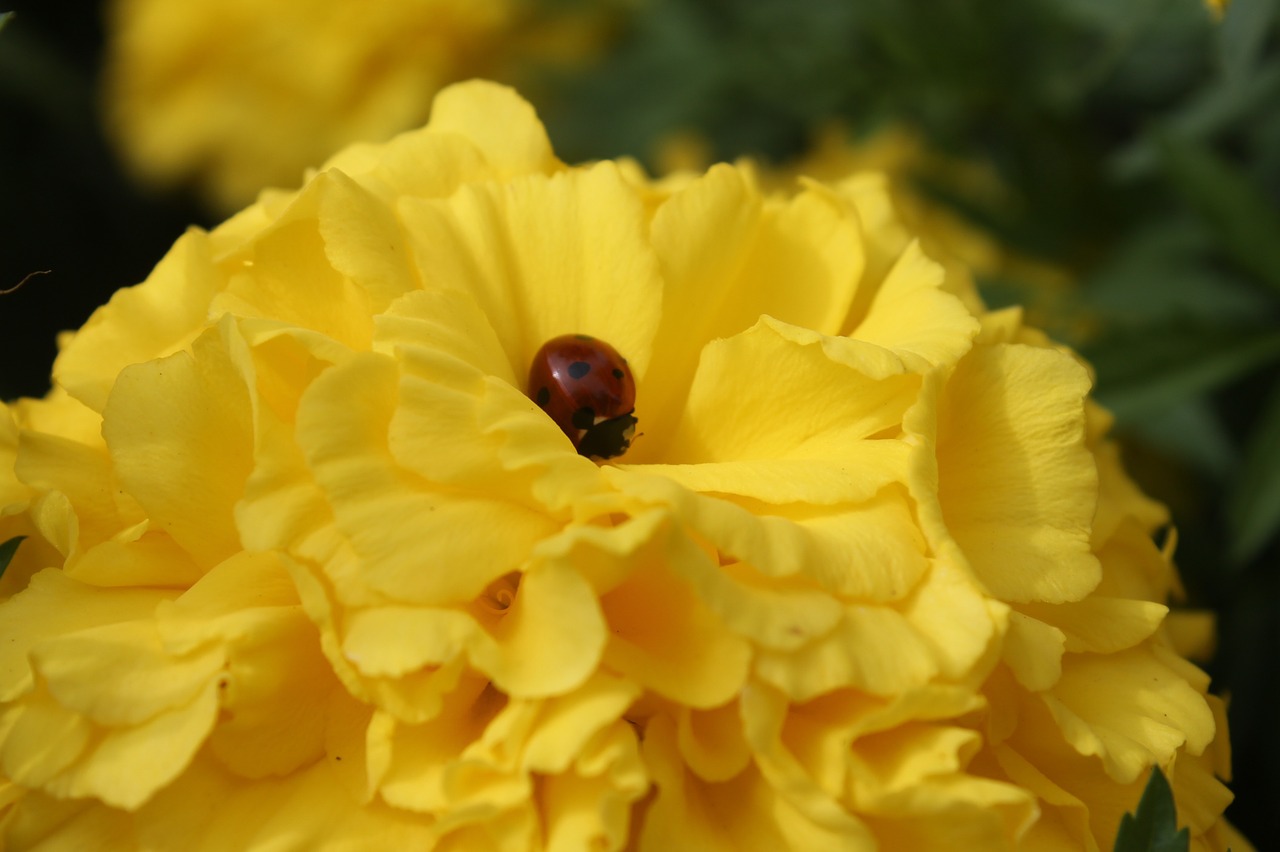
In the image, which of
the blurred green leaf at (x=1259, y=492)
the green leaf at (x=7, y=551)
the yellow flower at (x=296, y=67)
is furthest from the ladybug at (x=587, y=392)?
the yellow flower at (x=296, y=67)

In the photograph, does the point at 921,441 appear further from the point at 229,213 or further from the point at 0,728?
the point at 229,213

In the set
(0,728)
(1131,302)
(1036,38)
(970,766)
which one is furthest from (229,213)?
(970,766)

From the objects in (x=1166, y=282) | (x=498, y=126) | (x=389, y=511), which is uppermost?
(x=498, y=126)

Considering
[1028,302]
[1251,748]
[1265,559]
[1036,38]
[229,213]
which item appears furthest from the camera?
[229,213]

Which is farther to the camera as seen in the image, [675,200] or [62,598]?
[675,200]

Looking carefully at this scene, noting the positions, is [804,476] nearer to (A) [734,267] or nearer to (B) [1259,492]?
(A) [734,267]

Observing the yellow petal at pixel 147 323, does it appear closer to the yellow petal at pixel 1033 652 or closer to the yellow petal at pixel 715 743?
the yellow petal at pixel 715 743

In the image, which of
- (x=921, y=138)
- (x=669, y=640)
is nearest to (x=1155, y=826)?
(x=669, y=640)

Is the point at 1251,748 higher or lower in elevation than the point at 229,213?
lower
